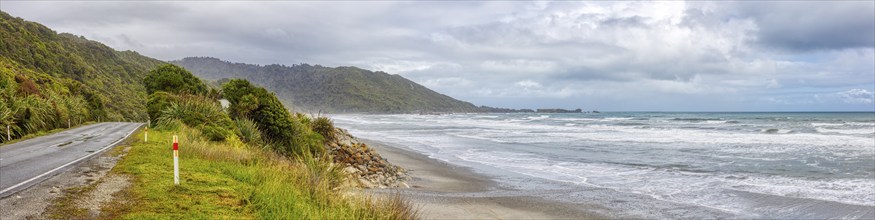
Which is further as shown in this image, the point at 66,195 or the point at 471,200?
the point at 471,200

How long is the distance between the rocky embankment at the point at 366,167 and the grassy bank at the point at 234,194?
14.8 ft

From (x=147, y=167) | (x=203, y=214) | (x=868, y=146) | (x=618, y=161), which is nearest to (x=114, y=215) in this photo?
(x=203, y=214)

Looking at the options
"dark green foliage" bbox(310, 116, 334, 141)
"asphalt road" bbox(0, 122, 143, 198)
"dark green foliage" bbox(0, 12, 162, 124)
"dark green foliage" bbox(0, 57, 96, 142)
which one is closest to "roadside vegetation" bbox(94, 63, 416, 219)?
"asphalt road" bbox(0, 122, 143, 198)

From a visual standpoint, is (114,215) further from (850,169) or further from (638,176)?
(850,169)

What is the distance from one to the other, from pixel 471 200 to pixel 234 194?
292 inches

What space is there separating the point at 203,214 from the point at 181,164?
5065 millimetres

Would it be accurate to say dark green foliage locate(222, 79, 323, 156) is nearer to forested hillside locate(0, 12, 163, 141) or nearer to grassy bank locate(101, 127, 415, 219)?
grassy bank locate(101, 127, 415, 219)

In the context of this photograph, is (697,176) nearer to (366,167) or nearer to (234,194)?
(366,167)

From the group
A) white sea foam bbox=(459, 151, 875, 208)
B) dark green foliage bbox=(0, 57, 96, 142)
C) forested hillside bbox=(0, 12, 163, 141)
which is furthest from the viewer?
forested hillside bbox=(0, 12, 163, 141)

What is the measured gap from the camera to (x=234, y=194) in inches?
340

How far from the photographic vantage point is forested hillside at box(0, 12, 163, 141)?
23219 millimetres

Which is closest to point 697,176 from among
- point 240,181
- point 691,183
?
point 691,183

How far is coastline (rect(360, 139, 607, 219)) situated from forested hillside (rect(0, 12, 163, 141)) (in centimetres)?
1456

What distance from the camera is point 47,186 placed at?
879 cm
